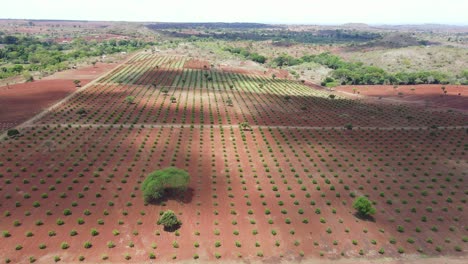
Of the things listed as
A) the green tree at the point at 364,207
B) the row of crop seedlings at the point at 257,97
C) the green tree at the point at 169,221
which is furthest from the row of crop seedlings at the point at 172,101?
the green tree at the point at 364,207

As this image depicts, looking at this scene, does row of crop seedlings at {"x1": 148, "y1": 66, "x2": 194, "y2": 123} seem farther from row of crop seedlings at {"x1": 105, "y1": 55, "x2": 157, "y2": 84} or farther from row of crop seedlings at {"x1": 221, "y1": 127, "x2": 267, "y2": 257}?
row of crop seedlings at {"x1": 221, "y1": 127, "x2": 267, "y2": 257}

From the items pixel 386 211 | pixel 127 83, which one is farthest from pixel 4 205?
pixel 127 83

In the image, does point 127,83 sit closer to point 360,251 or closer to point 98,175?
point 98,175

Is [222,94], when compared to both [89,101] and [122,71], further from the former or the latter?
[122,71]

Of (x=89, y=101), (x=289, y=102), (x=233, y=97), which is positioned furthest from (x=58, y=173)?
(x=289, y=102)

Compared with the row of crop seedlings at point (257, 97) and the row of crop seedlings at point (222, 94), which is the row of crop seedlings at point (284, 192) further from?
the row of crop seedlings at point (257, 97)
